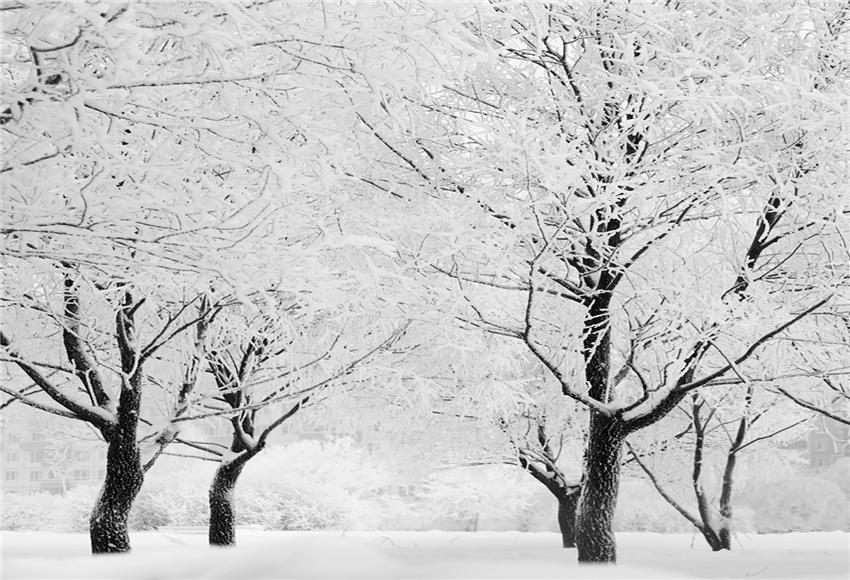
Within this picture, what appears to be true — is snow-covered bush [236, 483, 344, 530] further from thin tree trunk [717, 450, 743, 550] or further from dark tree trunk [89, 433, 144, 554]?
dark tree trunk [89, 433, 144, 554]

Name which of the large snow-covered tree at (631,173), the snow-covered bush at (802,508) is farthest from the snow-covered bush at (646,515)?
the large snow-covered tree at (631,173)

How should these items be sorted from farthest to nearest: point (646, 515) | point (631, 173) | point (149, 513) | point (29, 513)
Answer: point (646, 515) < point (29, 513) < point (149, 513) < point (631, 173)

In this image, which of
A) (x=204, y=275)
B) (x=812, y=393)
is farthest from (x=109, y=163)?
(x=812, y=393)

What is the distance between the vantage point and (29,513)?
2530 cm

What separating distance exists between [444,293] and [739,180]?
2.63 m

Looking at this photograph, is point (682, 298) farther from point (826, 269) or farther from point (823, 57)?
point (823, 57)

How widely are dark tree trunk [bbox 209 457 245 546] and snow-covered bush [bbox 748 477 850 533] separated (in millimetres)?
21474

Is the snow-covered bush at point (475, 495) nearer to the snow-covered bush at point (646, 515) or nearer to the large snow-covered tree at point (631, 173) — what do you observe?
the snow-covered bush at point (646, 515)

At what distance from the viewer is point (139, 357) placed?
8.00 metres

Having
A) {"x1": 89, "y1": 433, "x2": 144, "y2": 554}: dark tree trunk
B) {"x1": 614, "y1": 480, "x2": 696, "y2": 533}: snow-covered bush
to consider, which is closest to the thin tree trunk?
{"x1": 89, "y1": 433, "x2": 144, "y2": 554}: dark tree trunk

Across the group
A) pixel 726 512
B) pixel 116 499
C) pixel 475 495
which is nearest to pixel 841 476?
pixel 475 495

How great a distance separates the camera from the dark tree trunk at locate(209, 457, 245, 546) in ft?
37.7

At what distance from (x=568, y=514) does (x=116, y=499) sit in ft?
27.9

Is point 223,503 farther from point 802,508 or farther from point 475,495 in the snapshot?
point 802,508
